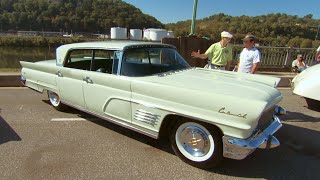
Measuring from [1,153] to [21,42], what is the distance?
263 ft

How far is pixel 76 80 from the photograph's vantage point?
4590mm

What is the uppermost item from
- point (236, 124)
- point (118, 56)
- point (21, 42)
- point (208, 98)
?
point (118, 56)

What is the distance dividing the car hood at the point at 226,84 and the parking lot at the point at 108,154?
0.90 meters

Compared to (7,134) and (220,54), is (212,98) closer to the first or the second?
(220,54)

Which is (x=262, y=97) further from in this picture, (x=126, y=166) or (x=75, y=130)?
(x=75, y=130)

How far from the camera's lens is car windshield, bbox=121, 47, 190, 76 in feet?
13.0

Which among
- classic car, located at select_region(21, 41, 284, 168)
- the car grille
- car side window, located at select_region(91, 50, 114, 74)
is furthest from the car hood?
car side window, located at select_region(91, 50, 114, 74)

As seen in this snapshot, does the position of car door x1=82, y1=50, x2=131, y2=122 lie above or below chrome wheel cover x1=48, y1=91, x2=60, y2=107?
above

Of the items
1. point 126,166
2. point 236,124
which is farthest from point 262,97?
point 126,166

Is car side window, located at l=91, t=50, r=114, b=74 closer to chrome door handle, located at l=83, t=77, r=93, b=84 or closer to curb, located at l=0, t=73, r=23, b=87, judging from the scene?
chrome door handle, located at l=83, t=77, r=93, b=84

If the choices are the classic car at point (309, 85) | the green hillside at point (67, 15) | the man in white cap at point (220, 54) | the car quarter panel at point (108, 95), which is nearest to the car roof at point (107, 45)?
the car quarter panel at point (108, 95)

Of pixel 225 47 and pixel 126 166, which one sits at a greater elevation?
pixel 225 47

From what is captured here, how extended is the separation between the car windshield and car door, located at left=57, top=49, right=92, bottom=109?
898 millimetres

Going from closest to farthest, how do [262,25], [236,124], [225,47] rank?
[236,124] → [225,47] → [262,25]
